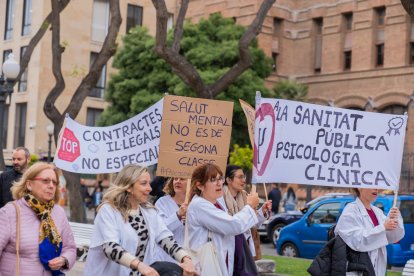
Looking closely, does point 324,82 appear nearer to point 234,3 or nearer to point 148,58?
point 234,3

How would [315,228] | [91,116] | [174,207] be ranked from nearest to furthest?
[174,207]
[315,228]
[91,116]

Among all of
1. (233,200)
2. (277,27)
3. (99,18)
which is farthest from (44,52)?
(233,200)

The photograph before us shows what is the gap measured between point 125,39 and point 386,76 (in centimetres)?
1320

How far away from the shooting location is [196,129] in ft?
26.1

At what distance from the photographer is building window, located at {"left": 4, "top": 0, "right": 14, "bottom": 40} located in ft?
164

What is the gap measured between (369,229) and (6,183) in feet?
15.2

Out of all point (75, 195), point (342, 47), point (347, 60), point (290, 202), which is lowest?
point (290, 202)

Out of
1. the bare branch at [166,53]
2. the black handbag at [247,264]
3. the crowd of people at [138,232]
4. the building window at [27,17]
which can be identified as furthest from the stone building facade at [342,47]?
the black handbag at [247,264]

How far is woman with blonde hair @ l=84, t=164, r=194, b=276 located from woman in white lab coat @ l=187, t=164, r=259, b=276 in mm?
489

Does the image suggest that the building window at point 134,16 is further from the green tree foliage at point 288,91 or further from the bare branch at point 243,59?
the bare branch at point 243,59

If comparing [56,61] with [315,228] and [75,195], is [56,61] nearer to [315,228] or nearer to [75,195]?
[75,195]

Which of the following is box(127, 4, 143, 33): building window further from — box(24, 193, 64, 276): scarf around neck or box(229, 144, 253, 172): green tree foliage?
box(24, 193, 64, 276): scarf around neck

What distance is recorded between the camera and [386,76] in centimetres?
3922

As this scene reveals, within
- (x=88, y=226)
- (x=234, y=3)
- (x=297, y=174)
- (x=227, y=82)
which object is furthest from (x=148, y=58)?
(x=297, y=174)
